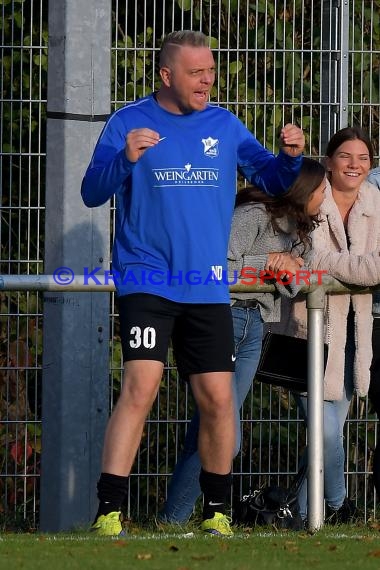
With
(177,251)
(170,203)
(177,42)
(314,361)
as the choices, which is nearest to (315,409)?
(314,361)

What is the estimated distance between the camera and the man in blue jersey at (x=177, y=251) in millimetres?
5617

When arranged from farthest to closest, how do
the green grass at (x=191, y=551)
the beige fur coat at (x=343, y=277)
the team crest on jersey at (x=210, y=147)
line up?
the beige fur coat at (x=343, y=277) < the team crest on jersey at (x=210, y=147) < the green grass at (x=191, y=551)

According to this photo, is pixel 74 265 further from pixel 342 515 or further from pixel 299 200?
pixel 342 515

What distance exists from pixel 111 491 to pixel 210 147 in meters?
1.40

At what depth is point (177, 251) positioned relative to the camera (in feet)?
18.6

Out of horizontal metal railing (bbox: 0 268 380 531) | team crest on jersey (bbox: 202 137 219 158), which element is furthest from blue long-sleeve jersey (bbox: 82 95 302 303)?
horizontal metal railing (bbox: 0 268 380 531)

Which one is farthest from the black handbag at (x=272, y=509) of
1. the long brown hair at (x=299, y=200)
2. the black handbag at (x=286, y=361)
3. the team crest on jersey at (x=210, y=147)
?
the team crest on jersey at (x=210, y=147)

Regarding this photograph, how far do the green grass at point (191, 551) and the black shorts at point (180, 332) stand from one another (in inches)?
26.6

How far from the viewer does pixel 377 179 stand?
23.5 ft

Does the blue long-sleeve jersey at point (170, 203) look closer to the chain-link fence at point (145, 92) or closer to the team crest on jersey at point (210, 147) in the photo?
the team crest on jersey at point (210, 147)

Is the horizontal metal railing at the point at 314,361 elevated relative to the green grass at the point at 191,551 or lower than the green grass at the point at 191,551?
elevated

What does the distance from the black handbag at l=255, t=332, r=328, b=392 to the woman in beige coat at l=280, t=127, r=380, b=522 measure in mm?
133

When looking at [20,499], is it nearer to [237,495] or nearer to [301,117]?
[237,495]

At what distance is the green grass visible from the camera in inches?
187
